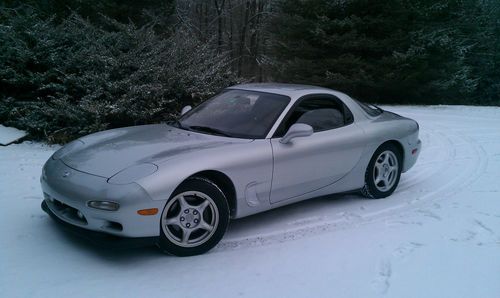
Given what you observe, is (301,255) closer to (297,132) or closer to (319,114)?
(297,132)

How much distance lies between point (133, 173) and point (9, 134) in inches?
185

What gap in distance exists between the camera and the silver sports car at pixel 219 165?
332 cm

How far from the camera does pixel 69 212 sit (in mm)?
3543

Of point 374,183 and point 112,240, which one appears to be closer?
point 112,240

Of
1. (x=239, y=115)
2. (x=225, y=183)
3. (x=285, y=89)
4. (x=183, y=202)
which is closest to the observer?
(x=183, y=202)

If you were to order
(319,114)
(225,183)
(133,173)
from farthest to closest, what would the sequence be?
(319,114) → (225,183) → (133,173)

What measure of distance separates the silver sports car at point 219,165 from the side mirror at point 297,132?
10 mm

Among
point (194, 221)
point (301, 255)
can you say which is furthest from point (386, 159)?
point (194, 221)

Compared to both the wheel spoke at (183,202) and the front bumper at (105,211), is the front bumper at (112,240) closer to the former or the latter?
the front bumper at (105,211)

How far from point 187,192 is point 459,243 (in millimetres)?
2451

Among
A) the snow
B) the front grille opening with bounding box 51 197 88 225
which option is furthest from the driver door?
the snow

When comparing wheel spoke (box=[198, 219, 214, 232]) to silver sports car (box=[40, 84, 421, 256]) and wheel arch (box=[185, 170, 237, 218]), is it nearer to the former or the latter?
silver sports car (box=[40, 84, 421, 256])

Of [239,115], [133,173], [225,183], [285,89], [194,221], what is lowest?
[194,221]

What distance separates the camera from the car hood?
11.8 feet
